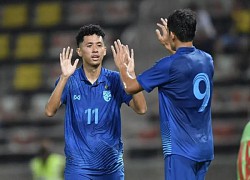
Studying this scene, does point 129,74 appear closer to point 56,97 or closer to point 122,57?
point 122,57

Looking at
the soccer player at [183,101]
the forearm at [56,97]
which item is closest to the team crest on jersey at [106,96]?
the forearm at [56,97]

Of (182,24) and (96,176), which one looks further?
(96,176)

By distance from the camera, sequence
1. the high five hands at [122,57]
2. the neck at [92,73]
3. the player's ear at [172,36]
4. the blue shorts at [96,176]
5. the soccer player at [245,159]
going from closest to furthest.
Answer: the soccer player at [245,159] → the player's ear at [172,36] → the high five hands at [122,57] → the blue shorts at [96,176] → the neck at [92,73]

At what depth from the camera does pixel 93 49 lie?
8484mm

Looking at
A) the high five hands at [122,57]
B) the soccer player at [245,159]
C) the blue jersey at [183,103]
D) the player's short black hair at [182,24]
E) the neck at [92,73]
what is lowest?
the soccer player at [245,159]

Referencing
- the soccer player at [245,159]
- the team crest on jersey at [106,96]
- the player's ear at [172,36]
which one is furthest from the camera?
the team crest on jersey at [106,96]

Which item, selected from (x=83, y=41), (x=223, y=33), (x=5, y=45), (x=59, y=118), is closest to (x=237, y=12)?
(x=223, y=33)

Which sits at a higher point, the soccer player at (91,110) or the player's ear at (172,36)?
the player's ear at (172,36)

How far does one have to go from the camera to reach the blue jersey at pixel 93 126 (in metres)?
8.36

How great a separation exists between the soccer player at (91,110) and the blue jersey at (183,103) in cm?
62

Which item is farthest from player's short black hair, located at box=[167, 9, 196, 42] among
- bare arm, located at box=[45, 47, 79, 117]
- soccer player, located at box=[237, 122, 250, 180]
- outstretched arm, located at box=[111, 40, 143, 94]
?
soccer player, located at box=[237, 122, 250, 180]

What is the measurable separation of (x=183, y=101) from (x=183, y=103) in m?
0.02

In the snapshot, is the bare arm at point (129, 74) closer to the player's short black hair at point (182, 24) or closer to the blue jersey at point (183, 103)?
the blue jersey at point (183, 103)

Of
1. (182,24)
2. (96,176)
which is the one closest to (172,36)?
(182,24)
